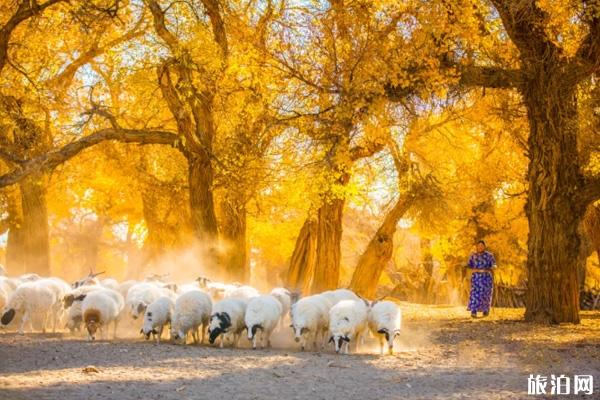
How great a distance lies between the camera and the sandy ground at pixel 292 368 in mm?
9078

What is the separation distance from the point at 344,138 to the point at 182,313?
511 cm

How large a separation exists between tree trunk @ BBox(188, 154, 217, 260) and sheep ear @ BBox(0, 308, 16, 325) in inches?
250

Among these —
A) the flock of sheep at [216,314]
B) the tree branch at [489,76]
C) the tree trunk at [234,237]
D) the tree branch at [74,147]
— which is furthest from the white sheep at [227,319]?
the tree trunk at [234,237]

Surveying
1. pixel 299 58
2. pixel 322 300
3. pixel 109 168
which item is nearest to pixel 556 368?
pixel 322 300

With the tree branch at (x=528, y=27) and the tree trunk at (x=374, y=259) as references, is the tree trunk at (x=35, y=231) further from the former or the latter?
the tree branch at (x=528, y=27)

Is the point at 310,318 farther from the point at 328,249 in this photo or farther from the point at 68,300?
the point at 328,249

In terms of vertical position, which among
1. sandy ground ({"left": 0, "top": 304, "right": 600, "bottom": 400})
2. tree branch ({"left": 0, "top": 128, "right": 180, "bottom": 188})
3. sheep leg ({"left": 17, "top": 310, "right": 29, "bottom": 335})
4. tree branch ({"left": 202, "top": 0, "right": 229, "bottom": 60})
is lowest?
sandy ground ({"left": 0, "top": 304, "right": 600, "bottom": 400})

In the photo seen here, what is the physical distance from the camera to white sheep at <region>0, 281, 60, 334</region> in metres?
15.5

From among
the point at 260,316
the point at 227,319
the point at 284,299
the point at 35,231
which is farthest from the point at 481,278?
the point at 35,231

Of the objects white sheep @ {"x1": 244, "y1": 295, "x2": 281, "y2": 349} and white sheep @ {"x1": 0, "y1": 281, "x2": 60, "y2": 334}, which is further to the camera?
white sheep @ {"x1": 0, "y1": 281, "x2": 60, "y2": 334}

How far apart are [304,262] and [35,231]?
9003 millimetres

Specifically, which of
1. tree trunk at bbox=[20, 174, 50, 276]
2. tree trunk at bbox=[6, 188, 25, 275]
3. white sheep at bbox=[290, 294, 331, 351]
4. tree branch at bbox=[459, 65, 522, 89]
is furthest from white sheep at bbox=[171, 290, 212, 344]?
tree trunk at bbox=[6, 188, 25, 275]

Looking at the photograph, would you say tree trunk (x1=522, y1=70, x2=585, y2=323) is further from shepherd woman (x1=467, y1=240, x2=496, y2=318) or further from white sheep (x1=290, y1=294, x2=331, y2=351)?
white sheep (x1=290, y1=294, x2=331, y2=351)

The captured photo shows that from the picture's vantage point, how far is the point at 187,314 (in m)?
14.4
